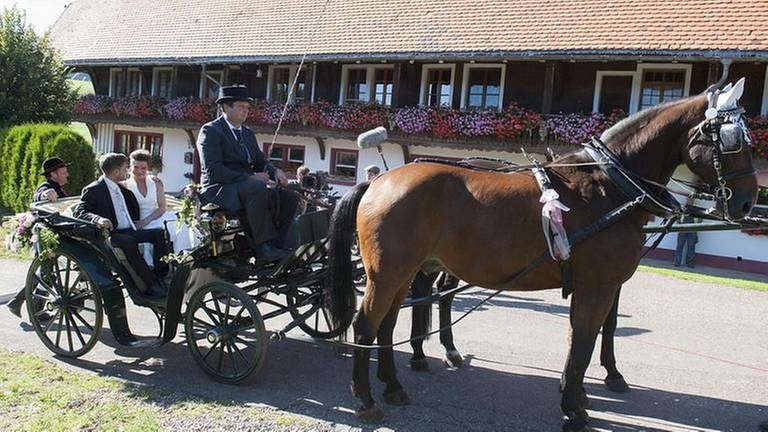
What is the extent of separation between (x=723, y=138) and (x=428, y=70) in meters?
15.8

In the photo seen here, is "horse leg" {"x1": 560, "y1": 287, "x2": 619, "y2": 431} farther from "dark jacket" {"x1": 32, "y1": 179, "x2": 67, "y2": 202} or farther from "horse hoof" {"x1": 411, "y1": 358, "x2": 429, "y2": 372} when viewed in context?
"dark jacket" {"x1": 32, "y1": 179, "x2": 67, "y2": 202}

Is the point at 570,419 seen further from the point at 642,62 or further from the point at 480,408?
the point at 642,62

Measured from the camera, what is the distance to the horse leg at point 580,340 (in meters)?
4.16

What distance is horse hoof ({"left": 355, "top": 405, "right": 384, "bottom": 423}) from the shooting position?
14.2ft

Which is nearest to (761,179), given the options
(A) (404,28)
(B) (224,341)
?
(A) (404,28)

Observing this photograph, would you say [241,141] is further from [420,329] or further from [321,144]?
[321,144]

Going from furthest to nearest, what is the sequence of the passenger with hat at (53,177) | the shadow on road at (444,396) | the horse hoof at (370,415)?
the passenger with hat at (53,177), the shadow on road at (444,396), the horse hoof at (370,415)

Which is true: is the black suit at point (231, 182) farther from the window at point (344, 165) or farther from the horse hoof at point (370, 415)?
the window at point (344, 165)

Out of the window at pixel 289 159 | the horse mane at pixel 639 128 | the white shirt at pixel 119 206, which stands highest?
the horse mane at pixel 639 128

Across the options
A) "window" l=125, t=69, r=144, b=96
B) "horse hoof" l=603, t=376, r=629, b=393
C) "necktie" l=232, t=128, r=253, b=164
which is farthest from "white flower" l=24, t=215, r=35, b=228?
"window" l=125, t=69, r=144, b=96

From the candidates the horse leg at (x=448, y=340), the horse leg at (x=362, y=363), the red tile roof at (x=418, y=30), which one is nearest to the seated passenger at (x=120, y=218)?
the horse leg at (x=362, y=363)

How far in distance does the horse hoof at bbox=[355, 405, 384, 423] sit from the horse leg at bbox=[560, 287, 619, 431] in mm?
1259

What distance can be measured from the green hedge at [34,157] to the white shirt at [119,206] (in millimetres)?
9859

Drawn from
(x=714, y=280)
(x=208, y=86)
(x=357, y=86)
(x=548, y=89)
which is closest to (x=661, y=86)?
(x=548, y=89)
